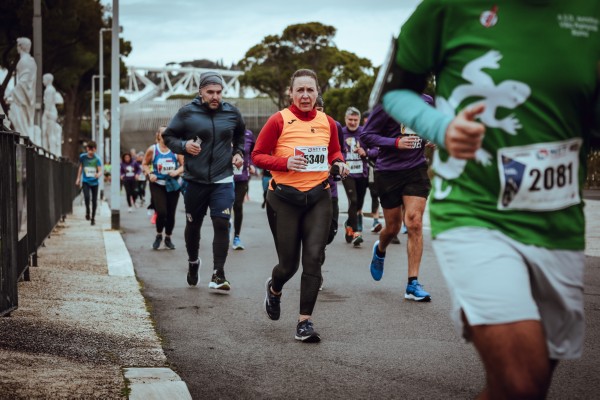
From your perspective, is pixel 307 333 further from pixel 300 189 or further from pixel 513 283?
pixel 513 283

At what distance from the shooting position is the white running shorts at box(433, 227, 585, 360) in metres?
2.82

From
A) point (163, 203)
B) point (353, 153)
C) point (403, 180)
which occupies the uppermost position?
point (403, 180)

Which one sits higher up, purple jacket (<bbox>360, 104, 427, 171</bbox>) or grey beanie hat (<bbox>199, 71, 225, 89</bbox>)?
grey beanie hat (<bbox>199, 71, 225, 89</bbox>)

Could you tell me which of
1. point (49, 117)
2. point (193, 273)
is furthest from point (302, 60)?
point (193, 273)

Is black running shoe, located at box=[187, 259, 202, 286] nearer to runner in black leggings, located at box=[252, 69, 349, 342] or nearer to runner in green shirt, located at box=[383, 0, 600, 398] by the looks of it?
runner in black leggings, located at box=[252, 69, 349, 342]

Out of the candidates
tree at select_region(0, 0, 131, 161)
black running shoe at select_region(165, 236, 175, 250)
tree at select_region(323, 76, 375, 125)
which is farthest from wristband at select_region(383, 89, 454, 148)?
tree at select_region(323, 76, 375, 125)

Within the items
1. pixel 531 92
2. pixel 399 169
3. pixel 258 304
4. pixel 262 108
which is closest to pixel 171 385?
pixel 531 92

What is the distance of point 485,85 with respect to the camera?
10.1ft

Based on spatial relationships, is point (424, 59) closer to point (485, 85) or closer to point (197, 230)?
point (485, 85)

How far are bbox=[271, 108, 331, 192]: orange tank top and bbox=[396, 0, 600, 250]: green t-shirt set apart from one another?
12.1 feet

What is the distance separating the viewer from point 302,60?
2840 inches

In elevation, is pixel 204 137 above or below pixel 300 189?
above

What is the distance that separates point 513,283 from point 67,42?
48495mm

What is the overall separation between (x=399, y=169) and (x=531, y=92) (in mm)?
5581
